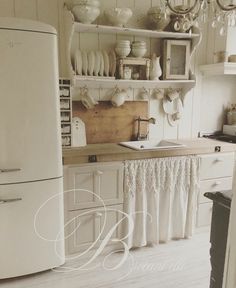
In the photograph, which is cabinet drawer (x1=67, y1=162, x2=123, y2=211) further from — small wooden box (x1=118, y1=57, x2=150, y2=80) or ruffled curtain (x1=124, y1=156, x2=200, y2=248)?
small wooden box (x1=118, y1=57, x2=150, y2=80)

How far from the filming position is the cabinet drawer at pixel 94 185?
2.28m

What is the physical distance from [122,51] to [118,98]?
1.35 ft

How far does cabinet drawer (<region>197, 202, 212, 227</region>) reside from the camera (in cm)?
281

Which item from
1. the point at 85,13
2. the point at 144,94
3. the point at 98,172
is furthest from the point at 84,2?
the point at 98,172

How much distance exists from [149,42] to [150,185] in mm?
1365

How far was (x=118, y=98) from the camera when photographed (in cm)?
276

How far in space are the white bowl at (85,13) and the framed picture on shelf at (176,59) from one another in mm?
764

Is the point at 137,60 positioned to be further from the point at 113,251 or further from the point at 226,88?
the point at 113,251

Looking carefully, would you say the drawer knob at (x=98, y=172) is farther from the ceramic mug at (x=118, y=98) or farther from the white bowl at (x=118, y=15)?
the white bowl at (x=118, y=15)

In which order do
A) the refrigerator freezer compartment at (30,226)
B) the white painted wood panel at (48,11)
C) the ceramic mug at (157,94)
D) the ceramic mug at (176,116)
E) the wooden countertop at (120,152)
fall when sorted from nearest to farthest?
the refrigerator freezer compartment at (30,226) < the wooden countertop at (120,152) < the white painted wood panel at (48,11) < the ceramic mug at (157,94) < the ceramic mug at (176,116)

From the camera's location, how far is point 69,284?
213 centimetres

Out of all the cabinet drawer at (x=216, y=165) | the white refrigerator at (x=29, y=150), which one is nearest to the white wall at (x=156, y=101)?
the cabinet drawer at (x=216, y=165)

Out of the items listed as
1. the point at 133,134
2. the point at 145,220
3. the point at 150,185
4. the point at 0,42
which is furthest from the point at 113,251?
the point at 0,42

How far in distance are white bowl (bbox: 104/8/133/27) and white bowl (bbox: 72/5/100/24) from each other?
14 cm
